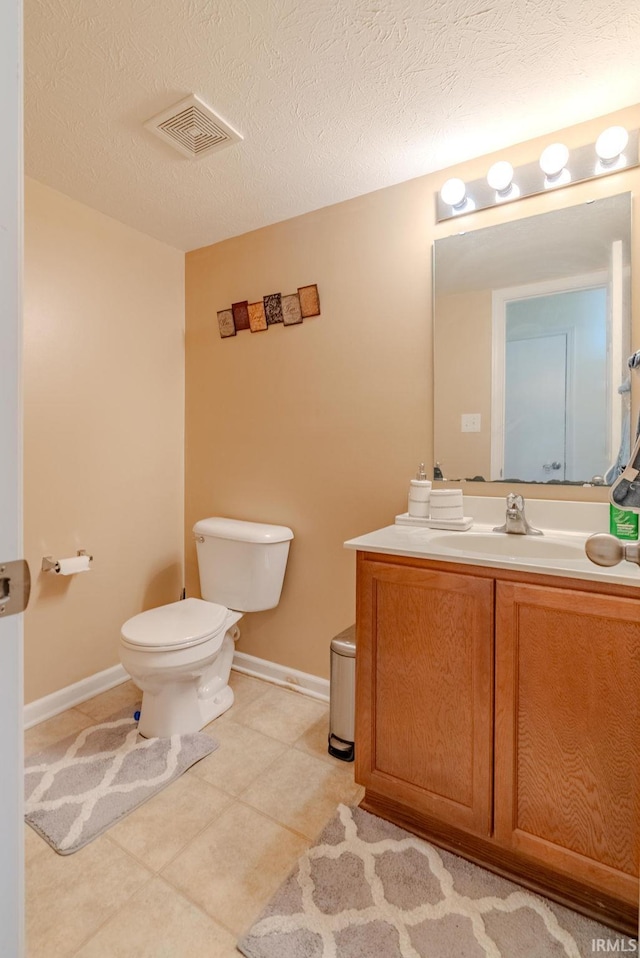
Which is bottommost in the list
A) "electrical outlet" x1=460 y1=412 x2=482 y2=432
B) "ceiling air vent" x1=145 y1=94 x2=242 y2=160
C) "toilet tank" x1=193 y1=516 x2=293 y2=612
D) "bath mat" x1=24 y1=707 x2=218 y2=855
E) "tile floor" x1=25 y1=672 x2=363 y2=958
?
"tile floor" x1=25 y1=672 x2=363 y2=958

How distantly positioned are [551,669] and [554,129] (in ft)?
5.69

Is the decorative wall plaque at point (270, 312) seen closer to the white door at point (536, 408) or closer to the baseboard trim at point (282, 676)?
the white door at point (536, 408)

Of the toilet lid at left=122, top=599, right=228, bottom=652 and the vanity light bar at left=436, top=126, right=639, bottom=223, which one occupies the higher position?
the vanity light bar at left=436, top=126, right=639, bottom=223

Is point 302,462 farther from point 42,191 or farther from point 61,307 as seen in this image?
point 42,191

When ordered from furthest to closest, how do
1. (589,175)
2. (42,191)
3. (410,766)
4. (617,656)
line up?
(42,191) → (589,175) → (410,766) → (617,656)

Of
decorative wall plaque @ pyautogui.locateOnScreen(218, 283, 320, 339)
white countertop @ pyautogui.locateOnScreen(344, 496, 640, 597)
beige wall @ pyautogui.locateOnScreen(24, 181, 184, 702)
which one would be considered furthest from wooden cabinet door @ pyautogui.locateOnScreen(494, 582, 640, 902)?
beige wall @ pyautogui.locateOnScreen(24, 181, 184, 702)

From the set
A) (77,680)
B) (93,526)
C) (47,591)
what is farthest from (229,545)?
(77,680)

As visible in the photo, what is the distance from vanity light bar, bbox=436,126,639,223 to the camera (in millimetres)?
1442

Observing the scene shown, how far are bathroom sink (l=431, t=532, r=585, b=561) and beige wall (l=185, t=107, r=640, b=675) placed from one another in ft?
0.67

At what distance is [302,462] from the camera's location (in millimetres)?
2137

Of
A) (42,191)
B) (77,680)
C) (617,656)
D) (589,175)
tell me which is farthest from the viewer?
(77,680)

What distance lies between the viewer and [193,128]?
5.03 ft

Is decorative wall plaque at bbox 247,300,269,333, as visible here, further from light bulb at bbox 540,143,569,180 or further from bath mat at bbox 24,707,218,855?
bath mat at bbox 24,707,218,855

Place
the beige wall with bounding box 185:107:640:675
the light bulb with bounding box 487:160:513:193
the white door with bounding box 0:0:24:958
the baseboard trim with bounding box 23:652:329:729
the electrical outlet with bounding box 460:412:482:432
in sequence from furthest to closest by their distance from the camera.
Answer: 1. the baseboard trim with bounding box 23:652:329:729
2. the beige wall with bounding box 185:107:640:675
3. the electrical outlet with bounding box 460:412:482:432
4. the light bulb with bounding box 487:160:513:193
5. the white door with bounding box 0:0:24:958
